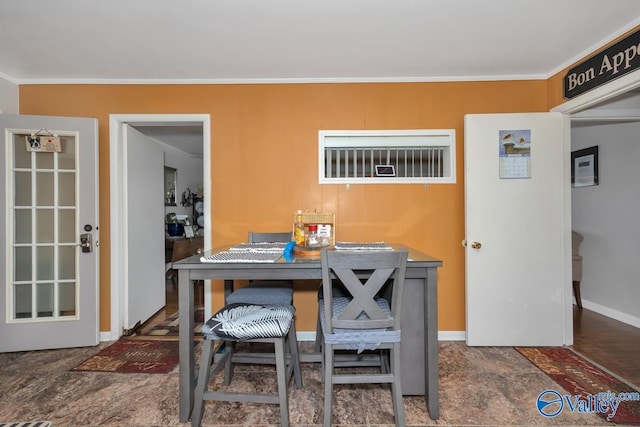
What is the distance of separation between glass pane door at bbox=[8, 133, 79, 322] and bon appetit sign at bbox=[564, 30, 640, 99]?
13.5 ft

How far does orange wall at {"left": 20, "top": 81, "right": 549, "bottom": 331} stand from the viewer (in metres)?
2.66

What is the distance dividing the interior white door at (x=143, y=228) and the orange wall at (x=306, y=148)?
0.59 ft

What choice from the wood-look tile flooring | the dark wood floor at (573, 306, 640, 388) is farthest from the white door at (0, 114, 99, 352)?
the dark wood floor at (573, 306, 640, 388)

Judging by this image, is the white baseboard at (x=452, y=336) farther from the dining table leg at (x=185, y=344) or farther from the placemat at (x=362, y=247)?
the dining table leg at (x=185, y=344)

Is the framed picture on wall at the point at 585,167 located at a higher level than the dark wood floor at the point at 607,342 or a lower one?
higher

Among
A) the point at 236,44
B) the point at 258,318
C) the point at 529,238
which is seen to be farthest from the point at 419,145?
the point at 258,318

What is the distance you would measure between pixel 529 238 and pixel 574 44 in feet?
4.86

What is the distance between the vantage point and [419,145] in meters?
2.70

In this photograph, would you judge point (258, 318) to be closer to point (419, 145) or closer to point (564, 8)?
point (419, 145)

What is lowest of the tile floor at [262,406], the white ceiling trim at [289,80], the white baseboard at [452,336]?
the tile floor at [262,406]

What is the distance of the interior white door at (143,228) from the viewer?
2783mm

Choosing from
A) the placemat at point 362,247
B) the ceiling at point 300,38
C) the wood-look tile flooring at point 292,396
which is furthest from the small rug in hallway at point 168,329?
the ceiling at point 300,38

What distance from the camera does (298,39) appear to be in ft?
6.84

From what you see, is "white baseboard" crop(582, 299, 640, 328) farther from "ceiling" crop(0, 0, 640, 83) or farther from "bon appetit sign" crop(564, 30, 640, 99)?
"ceiling" crop(0, 0, 640, 83)
